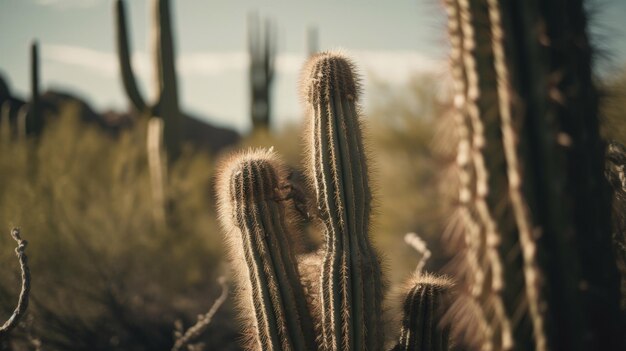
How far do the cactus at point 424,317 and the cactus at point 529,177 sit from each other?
3.71 ft

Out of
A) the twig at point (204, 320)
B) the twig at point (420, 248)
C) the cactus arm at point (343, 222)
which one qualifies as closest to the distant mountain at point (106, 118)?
the twig at point (204, 320)

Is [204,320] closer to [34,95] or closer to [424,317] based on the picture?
[424,317]

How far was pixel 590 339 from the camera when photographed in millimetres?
1893

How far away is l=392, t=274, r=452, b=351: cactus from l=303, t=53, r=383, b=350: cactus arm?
0.63ft

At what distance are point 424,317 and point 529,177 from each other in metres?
1.47

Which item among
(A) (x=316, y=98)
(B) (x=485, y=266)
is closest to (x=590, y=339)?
(B) (x=485, y=266)

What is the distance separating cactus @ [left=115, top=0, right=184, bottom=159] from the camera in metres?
10.2

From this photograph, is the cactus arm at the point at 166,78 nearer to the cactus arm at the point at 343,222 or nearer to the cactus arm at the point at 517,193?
the cactus arm at the point at 343,222

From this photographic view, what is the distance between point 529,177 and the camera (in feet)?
5.99

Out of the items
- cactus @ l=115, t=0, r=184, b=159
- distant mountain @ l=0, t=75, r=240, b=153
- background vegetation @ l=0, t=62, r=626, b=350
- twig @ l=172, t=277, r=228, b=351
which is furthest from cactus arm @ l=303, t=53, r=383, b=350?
distant mountain @ l=0, t=75, r=240, b=153

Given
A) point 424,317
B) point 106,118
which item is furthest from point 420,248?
point 106,118

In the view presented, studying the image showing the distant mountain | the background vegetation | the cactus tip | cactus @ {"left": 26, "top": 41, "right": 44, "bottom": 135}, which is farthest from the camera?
the distant mountain

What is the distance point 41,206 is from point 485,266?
23.7 feet

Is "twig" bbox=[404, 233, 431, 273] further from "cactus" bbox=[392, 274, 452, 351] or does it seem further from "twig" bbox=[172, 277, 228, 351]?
"twig" bbox=[172, 277, 228, 351]
